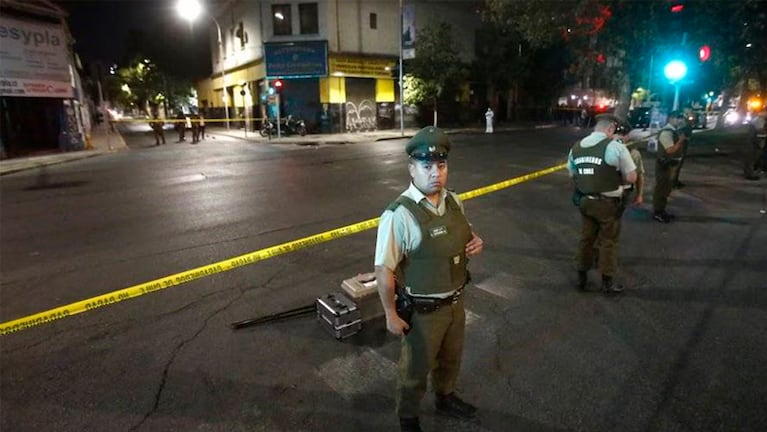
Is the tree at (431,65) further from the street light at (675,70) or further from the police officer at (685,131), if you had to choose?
the police officer at (685,131)

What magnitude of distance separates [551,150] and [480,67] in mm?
20009

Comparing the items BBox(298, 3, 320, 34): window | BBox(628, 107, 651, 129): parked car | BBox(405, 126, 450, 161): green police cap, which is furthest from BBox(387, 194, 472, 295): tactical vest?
BBox(628, 107, 651, 129): parked car

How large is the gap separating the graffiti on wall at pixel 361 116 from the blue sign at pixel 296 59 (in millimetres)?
3064

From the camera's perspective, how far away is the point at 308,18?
3111 cm

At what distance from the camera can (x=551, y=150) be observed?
18.7 m

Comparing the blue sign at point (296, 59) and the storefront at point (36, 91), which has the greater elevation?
the blue sign at point (296, 59)

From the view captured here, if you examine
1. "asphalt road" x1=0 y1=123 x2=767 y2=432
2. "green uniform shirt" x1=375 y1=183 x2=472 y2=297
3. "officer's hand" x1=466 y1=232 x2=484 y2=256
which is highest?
"green uniform shirt" x1=375 y1=183 x2=472 y2=297

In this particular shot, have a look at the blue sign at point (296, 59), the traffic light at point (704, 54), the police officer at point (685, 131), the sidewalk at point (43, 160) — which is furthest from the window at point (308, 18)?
the police officer at point (685, 131)

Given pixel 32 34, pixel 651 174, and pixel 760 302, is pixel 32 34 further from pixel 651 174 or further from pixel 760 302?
pixel 760 302

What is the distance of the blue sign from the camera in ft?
99.7

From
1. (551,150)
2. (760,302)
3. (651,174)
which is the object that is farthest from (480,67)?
(760,302)

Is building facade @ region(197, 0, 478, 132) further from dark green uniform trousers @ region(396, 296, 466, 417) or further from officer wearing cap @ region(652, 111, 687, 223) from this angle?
dark green uniform trousers @ region(396, 296, 466, 417)

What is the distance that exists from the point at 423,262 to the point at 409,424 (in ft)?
3.39

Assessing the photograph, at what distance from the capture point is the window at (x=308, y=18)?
3088 cm
